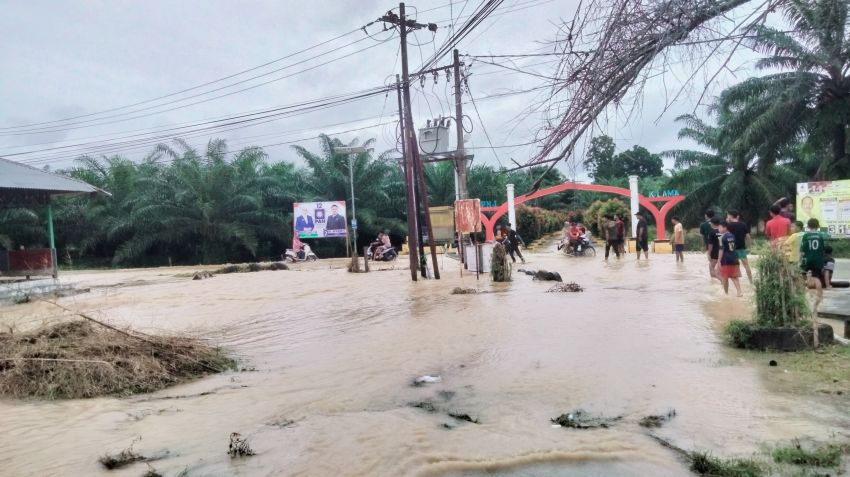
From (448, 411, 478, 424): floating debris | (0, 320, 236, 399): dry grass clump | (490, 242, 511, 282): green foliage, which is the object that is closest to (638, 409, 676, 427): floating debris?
(448, 411, 478, 424): floating debris

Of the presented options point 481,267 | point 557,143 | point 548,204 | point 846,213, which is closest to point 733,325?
point 557,143

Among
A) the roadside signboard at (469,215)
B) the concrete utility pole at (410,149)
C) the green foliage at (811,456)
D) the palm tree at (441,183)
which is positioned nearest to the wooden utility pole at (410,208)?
the concrete utility pole at (410,149)

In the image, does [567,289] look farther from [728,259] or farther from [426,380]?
[426,380]

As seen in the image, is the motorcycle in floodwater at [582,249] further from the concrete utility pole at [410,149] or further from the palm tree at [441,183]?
the palm tree at [441,183]

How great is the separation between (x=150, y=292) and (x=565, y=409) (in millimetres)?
14922

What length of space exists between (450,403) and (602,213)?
108 feet

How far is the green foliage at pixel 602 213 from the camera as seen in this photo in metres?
35.1

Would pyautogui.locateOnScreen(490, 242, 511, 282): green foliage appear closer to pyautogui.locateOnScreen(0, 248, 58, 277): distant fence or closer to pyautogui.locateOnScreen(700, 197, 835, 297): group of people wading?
pyautogui.locateOnScreen(700, 197, 835, 297): group of people wading

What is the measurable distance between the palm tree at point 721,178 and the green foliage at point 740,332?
2418 cm

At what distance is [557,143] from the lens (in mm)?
4949

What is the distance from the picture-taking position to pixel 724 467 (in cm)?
388

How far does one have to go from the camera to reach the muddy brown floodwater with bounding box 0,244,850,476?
4.38 metres

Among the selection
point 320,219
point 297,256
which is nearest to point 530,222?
point 320,219

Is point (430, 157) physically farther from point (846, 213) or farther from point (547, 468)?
point (547, 468)
